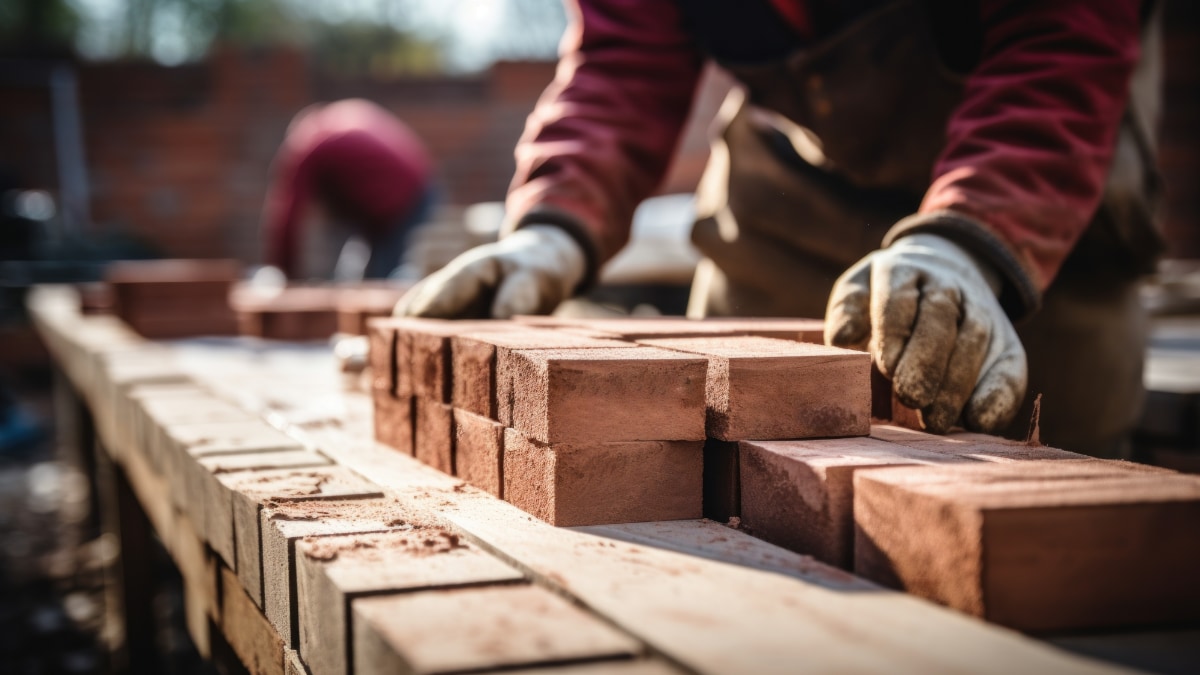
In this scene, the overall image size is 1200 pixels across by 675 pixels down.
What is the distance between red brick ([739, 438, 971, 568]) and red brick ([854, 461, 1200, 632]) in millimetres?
76

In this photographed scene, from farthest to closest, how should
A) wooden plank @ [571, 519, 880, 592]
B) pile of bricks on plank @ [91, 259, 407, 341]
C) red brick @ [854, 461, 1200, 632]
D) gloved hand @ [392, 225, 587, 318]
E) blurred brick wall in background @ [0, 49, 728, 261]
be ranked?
blurred brick wall in background @ [0, 49, 728, 261] → pile of bricks on plank @ [91, 259, 407, 341] → gloved hand @ [392, 225, 587, 318] → wooden plank @ [571, 519, 880, 592] → red brick @ [854, 461, 1200, 632]

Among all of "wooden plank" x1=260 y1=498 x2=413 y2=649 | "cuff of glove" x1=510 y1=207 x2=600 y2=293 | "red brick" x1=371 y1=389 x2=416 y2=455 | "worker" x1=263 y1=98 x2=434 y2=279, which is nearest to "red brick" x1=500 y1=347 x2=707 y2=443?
"wooden plank" x1=260 y1=498 x2=413 y2=649

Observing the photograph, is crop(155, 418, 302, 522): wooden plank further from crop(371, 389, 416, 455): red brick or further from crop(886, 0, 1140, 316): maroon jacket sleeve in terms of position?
crop(886, 0, 1140, 316): maroon jacket sleeve

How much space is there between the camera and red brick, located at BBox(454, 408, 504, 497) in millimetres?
1393

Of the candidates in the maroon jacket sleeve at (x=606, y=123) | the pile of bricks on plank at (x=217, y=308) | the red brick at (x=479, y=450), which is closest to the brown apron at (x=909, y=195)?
the maroon jacket sleeve at (x=606, y=123)

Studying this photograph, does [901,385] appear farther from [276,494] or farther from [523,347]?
[276,494]

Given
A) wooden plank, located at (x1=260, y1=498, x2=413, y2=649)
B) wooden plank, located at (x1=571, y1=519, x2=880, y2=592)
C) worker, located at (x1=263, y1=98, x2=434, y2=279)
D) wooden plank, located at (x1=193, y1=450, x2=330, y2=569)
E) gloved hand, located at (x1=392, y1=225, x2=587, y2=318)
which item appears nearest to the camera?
wooden plank, located at (x1=571, y1=519, x2=880, y2=592)

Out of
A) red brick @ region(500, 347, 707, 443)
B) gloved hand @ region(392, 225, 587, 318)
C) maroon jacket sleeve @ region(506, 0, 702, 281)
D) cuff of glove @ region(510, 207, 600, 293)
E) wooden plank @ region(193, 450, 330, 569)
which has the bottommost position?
wooden plank @ region(193, 450, 330, 569)

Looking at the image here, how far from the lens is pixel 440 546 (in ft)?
3.66

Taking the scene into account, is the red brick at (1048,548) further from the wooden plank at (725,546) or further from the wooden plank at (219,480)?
the wooden plank at (219,480)

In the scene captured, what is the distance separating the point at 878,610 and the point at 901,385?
57 cm

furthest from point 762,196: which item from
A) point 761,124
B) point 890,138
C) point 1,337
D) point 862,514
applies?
point 1,337

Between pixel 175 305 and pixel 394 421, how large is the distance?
3.84 metres

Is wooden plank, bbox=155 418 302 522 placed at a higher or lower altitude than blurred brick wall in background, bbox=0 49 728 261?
lower
